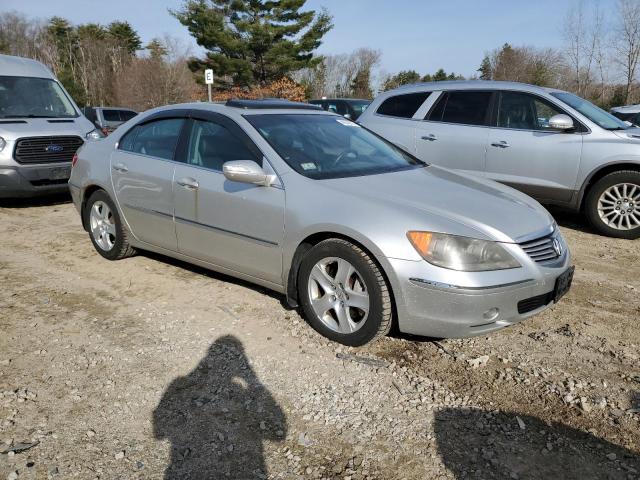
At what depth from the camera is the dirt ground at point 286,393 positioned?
2.40 m

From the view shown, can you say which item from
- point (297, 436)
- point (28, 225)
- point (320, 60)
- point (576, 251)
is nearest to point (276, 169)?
point (297, 436)

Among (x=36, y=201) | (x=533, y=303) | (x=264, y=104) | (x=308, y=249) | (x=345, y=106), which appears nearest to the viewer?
(x=533, y=303)

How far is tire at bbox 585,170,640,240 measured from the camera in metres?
5.91

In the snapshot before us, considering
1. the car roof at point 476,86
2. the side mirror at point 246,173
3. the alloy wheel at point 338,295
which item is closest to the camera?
the alloy wheel at point 338,295

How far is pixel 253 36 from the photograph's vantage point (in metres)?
29.7

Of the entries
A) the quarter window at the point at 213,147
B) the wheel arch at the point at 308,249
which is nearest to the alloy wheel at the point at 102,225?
the quarter window at the point at 213,147

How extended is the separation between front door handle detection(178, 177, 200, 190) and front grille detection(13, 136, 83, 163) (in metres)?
4.35

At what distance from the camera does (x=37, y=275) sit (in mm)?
4785

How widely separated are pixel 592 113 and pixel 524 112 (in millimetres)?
793

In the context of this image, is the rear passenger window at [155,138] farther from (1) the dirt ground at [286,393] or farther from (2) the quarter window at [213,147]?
(1) the dirt ground at [286,393]

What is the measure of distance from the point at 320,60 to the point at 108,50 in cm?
2275

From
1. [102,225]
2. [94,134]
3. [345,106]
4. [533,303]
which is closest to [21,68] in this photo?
[94,134]

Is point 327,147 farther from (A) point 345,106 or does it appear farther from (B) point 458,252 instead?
(A) point 345,106

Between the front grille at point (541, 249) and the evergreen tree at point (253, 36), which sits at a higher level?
the evergreen tree at point (253, 36)
